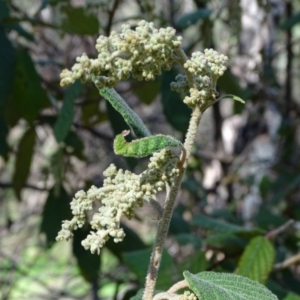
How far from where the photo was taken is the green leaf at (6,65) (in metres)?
1.46

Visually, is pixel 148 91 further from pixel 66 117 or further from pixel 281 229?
pixel 281 229

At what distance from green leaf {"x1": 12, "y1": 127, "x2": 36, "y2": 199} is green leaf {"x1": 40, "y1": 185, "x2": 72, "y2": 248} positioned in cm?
14

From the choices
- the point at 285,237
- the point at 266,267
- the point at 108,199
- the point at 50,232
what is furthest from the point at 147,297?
the point at 285,237

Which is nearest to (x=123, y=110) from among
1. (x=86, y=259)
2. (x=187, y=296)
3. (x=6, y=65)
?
(x=187, y=296)

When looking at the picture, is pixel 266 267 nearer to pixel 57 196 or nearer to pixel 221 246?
pixel 221 246

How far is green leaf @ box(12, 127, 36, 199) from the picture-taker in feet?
6.19

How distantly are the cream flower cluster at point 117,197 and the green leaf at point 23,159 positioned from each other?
1.25m

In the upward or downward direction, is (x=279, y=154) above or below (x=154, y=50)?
above

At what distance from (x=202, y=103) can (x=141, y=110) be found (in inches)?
116

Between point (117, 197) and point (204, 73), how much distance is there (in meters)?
0.17

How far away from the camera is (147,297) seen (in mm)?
663

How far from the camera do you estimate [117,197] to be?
639mm

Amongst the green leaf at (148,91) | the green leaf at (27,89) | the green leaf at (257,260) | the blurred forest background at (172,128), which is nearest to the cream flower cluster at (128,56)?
the blurred forest background at (172,128)

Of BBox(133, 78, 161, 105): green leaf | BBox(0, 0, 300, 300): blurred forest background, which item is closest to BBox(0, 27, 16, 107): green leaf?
BBox(0, 0, 300, 300): blurred forest background
